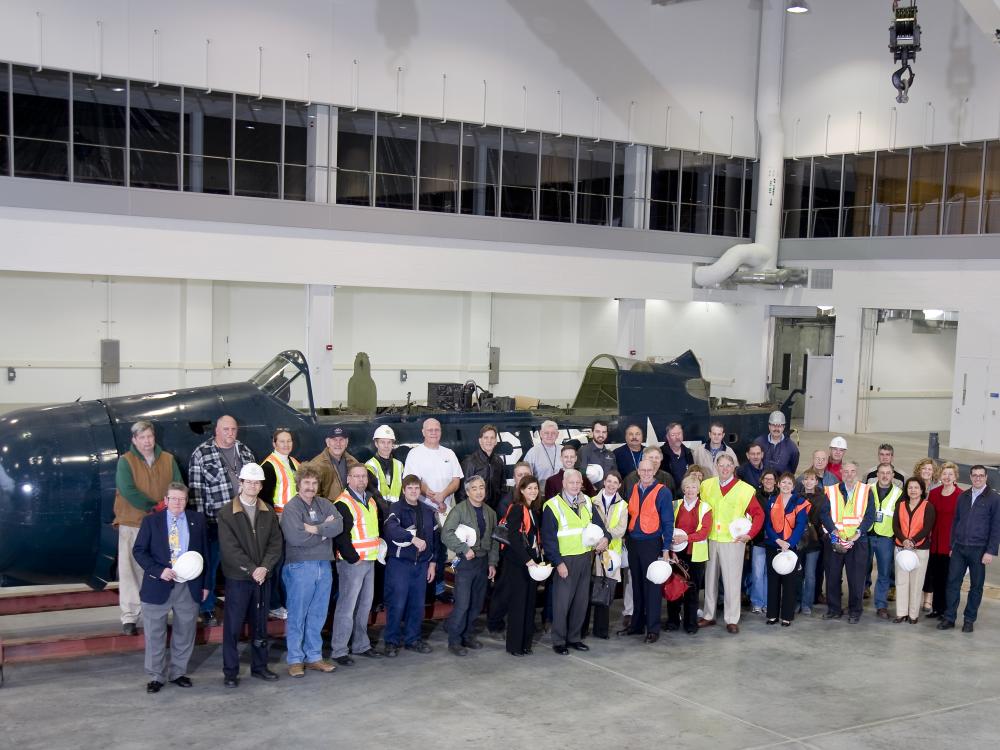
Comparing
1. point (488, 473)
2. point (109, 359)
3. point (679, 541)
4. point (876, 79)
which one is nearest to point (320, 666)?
point (488, 473)

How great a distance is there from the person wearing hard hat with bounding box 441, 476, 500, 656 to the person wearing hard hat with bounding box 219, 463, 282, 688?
4.94ft

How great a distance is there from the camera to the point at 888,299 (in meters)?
25.1

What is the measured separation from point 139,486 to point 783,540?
5.87 metres

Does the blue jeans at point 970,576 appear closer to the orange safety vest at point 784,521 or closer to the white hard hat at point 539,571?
the orange safety vest at point 784,521

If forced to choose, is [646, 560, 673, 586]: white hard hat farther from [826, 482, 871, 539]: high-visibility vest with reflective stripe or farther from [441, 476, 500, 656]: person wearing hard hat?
[826, 482, 871, 539]: high-visibility vest with reflective stripe

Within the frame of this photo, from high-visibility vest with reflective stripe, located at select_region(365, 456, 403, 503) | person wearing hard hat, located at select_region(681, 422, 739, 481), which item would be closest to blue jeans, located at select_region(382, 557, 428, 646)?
high-visibility vest with reflective stripe, located at select_region(365, 456, 403, 503)

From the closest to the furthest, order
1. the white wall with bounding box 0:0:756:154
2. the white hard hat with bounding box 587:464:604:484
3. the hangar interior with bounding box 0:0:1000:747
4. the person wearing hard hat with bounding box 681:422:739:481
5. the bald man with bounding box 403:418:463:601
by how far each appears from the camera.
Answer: the bald man with bounding box 403:418:463:601 → the white hard hat with bounding box 587:464:604:484 → the person wearing hard hat with bounding box 681:422:739:481 → the white wall with bounding box 0:0:756:154 → the hangar interior with bounding box 0:0:1000:747

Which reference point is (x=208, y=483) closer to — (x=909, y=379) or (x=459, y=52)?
(x=459, y=52)

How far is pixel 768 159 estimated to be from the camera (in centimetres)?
2667

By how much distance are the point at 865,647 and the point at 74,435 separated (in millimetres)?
7239

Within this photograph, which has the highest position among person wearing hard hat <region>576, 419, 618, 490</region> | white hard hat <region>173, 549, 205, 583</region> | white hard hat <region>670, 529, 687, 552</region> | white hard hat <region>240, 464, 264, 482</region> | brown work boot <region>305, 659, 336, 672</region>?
white hard hat <region>240, 464, 264, 482</region>

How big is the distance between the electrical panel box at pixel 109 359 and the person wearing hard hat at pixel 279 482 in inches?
644

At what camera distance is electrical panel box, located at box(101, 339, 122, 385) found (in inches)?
909

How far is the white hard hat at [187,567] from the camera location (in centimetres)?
714
